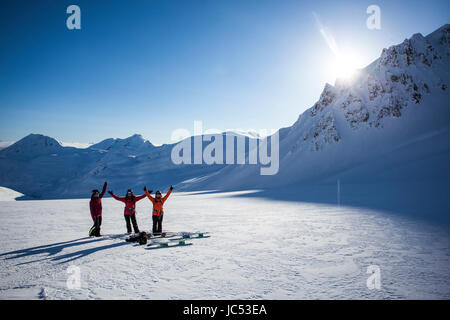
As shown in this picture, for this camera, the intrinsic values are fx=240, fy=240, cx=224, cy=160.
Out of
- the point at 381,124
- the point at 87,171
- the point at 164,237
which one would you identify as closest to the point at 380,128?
the point at 381,124

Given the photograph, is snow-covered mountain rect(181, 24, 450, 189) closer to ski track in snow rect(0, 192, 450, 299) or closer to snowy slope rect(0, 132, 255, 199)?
ski track in snow rect(0, 192, 450, 299)

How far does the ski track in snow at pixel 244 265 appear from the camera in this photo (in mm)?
4297

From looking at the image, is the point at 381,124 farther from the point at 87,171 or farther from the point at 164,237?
the point at 87,171

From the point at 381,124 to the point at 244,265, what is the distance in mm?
58393

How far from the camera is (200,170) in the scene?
112m

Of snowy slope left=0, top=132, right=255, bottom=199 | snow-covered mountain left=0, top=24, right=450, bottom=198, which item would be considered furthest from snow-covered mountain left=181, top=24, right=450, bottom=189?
snowy slope left=0, top=132, right=255, bottom=199

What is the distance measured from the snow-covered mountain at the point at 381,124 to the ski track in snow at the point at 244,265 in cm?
3065

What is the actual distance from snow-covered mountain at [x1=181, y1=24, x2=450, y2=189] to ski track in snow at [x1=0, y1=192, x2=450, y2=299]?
30.7 m

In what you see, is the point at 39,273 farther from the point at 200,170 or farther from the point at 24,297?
the point at 200,170

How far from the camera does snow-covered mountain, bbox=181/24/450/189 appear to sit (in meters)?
40.0

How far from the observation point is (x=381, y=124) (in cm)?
5228

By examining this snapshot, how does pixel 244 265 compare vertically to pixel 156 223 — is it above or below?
below

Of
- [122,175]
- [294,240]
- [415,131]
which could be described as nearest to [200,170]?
[122,175]
